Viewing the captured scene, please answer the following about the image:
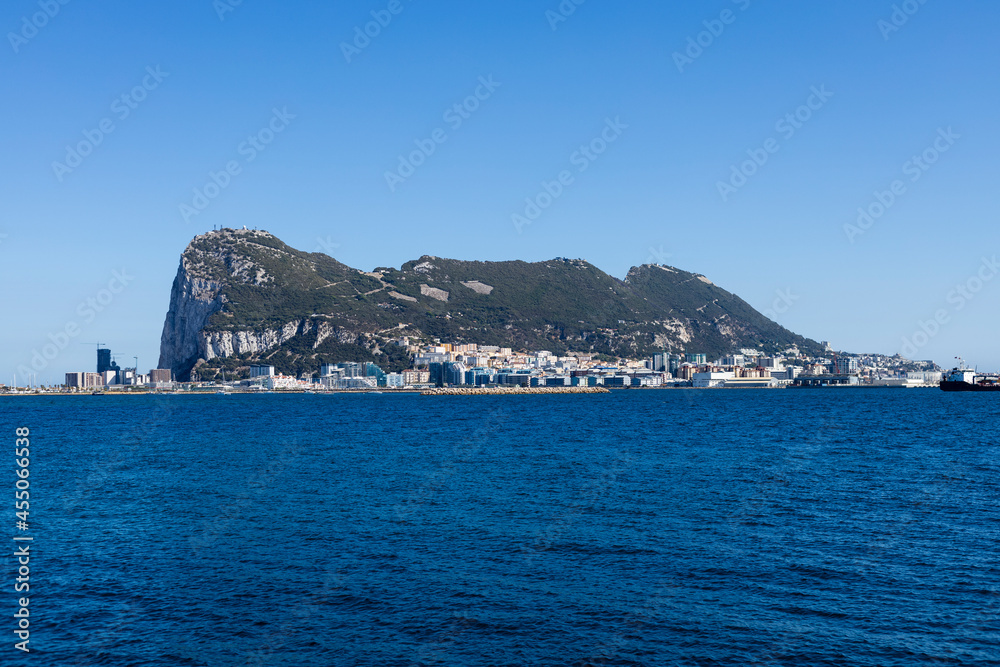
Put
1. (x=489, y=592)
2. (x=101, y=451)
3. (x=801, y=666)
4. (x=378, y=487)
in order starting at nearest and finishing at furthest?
(x=801, y=666), (x=489, y=592), (x=378, y=487), (x=101, y=451)

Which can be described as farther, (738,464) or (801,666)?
(738,464)

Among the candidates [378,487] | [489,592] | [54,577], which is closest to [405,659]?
[489,592]

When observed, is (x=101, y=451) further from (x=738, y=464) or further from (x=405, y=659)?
(x=405, y=659)

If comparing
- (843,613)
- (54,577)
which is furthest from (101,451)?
(843,613)

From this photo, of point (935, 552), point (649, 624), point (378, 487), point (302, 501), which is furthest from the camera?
point (378, 487)

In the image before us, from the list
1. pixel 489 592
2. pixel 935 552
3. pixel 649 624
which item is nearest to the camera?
pixel 649 624

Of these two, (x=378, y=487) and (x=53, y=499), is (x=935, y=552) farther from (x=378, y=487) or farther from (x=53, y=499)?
(x=53, y=499)
